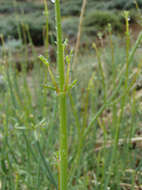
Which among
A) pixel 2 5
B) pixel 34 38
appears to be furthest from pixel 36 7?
pixel 34 38

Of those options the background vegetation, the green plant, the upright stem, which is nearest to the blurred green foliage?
the green plant

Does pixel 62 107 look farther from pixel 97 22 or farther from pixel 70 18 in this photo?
pixel 70 18

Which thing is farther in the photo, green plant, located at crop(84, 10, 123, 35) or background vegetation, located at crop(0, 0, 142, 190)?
green plant, located at crop(84, 10, 123, 35)

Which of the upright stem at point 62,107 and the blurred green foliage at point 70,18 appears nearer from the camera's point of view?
the upright stem at point 62,107

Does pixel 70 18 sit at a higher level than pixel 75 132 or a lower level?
higher

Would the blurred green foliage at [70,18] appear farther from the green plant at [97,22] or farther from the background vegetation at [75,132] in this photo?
the background vegetation at [75,132]

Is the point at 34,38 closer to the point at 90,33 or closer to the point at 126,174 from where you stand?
the point at 90,33

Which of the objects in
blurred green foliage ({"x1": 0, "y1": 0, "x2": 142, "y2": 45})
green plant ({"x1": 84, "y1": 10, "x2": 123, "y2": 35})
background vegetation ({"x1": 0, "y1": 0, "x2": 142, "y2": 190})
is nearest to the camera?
background vegetation ({"x1": 0, "y1": 0, "x2": 142, "y2": 190})

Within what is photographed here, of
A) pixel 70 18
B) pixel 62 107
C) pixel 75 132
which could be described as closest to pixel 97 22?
pixel 70 18

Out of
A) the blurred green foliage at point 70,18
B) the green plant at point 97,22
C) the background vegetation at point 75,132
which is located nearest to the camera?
the background vegetation at point 75,132

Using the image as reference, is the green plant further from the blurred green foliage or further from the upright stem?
the upright stem

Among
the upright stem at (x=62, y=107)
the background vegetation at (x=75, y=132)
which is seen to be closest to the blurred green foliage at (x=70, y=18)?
the background vegetation at (x=75, y=132)
